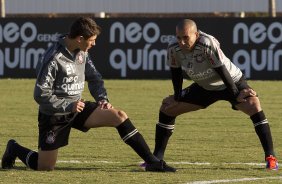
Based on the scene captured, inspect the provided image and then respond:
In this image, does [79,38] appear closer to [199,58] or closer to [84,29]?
[84,29]

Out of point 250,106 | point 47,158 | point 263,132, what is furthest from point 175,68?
point 47,158

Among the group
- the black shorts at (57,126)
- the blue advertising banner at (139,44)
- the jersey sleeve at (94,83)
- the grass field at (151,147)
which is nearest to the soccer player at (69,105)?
the black shorts at (57,126)

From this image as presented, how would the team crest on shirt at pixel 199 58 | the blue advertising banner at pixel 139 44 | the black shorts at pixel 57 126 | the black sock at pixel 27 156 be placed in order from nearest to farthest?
the black shorts at pixel 57 126 < the black sock at pixel 27 156 < the team crest on shirt at pixel 199 58 < the blue advertising banner at pixel 139 44

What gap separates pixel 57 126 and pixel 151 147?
287cm

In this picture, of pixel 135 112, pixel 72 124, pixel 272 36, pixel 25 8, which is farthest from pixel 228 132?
pixel 25 8

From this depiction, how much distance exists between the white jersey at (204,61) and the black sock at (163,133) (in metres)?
0.59

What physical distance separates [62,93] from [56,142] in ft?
1.69

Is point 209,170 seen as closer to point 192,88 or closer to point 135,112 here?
point 192,88

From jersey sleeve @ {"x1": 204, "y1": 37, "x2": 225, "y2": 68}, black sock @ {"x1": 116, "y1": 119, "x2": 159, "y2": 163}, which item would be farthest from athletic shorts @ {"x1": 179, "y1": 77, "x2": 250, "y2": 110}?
black sock @ {"x1": 116, "y1": 119, "x2": 159, "y2": 163}

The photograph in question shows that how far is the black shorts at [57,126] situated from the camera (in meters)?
11.1

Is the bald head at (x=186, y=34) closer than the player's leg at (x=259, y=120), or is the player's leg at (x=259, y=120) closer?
the bald head at (x=186, y=34)

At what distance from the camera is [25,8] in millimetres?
39000

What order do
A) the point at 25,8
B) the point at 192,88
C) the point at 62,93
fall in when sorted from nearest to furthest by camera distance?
the point at 62,93 → the point at 192,88 → the point at 25,8

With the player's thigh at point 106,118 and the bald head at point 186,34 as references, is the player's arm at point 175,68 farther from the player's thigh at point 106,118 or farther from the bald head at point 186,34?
the player's thigh at point 106,118
